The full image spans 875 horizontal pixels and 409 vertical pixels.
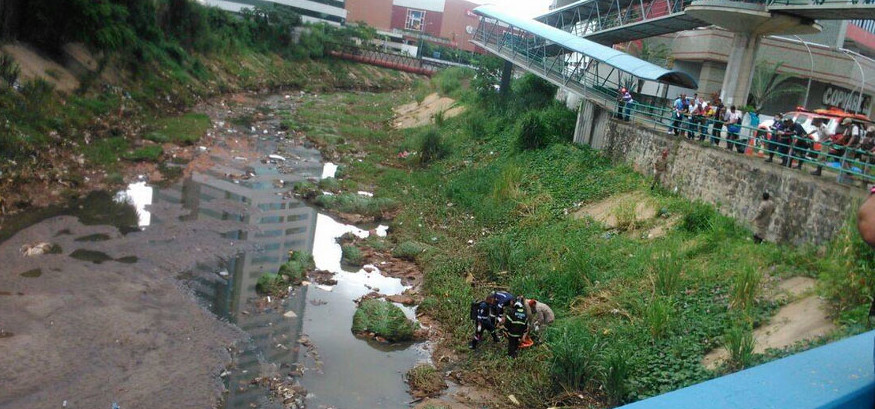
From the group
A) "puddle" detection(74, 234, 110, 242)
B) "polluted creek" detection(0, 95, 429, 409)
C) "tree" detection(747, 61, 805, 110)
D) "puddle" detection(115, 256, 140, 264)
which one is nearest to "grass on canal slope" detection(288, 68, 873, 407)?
"polluted creek" detection(0, 95, 429, 409)

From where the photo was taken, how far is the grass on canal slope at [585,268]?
25.2 ft

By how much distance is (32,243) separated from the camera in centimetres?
1053

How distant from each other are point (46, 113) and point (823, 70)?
90.6 feet

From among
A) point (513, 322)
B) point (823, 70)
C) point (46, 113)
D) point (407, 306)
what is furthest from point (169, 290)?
point (823, 70)

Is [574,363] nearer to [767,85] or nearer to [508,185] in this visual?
[508,185]

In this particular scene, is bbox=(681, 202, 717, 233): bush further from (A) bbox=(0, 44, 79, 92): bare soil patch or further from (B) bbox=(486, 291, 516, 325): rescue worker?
(A) bbox=(0, 44, 79, 92): bare soil patch

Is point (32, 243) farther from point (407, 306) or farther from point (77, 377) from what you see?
point (407, 306)

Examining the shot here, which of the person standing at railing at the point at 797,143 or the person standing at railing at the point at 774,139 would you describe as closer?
the person standing at railing at the point at 797,143

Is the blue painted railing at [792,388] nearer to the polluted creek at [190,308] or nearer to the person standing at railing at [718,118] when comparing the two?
the polluted creek at [190,308]

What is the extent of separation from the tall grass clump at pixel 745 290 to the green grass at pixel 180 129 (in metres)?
16.4

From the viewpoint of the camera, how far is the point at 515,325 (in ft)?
27.9

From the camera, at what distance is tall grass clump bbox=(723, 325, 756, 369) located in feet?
22.4

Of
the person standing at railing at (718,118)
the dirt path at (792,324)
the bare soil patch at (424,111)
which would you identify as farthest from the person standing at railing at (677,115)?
the bare soil patch at (424,111)

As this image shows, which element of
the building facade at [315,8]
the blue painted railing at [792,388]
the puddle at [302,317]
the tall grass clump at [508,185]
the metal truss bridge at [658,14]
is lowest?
the puddle at [302,317]
